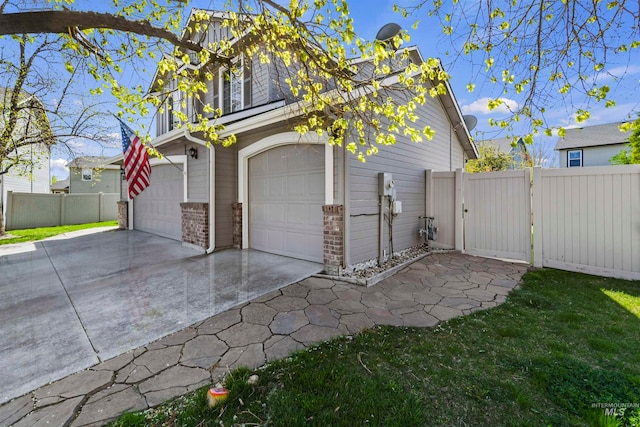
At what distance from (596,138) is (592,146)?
0.70 meters

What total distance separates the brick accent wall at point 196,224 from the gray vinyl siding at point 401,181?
149 inches

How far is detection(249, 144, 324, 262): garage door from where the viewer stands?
18.1 feet

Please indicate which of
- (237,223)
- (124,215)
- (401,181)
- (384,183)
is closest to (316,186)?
(384,183)

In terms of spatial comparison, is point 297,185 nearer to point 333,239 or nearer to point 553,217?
point 333,239

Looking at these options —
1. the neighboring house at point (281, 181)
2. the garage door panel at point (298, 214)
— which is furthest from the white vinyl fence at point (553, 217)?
the garage door panel at point (298, 214)

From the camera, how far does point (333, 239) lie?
4875 millimetres

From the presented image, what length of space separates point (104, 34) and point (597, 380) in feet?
22.7

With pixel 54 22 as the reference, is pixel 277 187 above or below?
below

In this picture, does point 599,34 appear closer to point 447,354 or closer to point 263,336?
point 447,354

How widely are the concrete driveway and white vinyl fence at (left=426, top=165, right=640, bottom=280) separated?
4.03 meters

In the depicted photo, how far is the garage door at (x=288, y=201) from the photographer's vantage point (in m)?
5.51

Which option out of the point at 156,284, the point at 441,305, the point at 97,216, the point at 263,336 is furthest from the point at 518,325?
the point at 97,216

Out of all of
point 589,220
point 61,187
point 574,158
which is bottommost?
point 589,220
